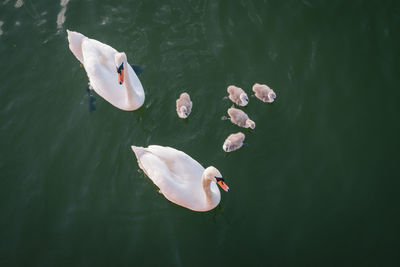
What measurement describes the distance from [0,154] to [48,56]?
2.59 metres

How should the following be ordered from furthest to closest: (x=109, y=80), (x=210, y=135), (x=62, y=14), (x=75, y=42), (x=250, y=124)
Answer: (x=62, y=14) < (x=75, y=42) < (x=109, y=80) < (x=210, y=135) < (x=250, y=124)

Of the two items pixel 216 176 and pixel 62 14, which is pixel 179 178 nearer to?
pixel 216 176

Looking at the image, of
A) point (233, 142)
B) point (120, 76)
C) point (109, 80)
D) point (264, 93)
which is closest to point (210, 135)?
point (233, 142)

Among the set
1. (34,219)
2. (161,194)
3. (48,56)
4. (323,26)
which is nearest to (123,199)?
(161,194)

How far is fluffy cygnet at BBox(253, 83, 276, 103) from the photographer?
7879 millimetres

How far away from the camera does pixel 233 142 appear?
745cm

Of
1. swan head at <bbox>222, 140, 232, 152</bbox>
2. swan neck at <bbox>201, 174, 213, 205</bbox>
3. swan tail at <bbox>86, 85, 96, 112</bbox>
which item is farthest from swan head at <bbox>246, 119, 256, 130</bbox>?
swan tail at <bbox>86, 85, 96, 112</bbox>

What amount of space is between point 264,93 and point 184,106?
1.65 m

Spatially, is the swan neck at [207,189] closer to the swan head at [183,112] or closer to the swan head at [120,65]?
the swan head at [183,112]

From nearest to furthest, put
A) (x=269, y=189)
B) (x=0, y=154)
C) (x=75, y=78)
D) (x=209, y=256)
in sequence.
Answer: (x=209, y=256) < (x=269, y=189) < (x=0, y=154) < (x=75, y=78)

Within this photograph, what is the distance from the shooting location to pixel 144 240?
704 centimetres

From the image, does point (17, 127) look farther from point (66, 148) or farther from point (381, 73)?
point (381, 73)

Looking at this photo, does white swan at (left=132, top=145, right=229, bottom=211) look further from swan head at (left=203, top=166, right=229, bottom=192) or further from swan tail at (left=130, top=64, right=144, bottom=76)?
swan tail at (left=130, top=64, right=144, bottom=76)

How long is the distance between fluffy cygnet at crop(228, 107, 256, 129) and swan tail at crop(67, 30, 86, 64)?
3715 mm
